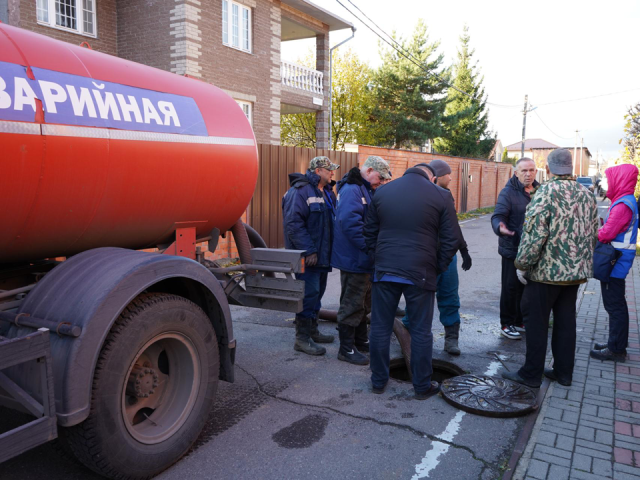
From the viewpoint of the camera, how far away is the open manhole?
16.3ft

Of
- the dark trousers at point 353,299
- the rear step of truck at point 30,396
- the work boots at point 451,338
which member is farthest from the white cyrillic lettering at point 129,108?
the work boots at point 451,338

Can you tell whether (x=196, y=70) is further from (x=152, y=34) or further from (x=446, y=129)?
(x=446, y=129)

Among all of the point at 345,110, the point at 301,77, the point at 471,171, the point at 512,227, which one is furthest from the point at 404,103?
the point at 512,227

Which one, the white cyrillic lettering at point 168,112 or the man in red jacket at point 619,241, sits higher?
the white cyrillic lettering at point 168,112

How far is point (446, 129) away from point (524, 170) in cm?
3465

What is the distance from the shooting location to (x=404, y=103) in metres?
36.2

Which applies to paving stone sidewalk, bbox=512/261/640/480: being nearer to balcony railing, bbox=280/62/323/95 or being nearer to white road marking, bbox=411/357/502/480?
white road marking, bbox=411/357/502/480

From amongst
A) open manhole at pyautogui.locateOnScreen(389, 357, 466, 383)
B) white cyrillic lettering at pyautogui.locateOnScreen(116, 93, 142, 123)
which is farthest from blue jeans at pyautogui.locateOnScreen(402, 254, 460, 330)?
white cyrillic lettering at pyautogui.locateOnScreen(116, 93, 142, 123)

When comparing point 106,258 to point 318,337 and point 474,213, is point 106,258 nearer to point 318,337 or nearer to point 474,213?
point 318,337

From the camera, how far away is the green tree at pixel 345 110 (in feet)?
120

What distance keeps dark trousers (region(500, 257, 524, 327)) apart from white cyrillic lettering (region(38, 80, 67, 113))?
4619 mm

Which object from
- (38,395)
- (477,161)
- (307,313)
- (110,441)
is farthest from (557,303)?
(477,161)

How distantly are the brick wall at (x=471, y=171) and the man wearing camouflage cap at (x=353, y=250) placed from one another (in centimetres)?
1035

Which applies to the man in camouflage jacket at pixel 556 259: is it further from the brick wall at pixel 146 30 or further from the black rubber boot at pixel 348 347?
the brick wall at pixel 146 30
